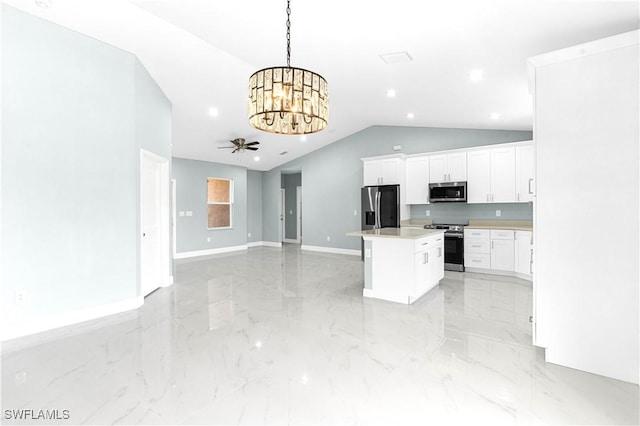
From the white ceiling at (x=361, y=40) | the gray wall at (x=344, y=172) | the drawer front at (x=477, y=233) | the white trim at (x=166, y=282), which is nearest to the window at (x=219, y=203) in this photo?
the gray wall at (x=344, y=172)

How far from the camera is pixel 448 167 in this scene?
6.13 metres

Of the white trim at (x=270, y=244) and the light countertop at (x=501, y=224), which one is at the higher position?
the light countertop at (x=501, y=224)

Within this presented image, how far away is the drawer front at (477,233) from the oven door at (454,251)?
4.0 inches

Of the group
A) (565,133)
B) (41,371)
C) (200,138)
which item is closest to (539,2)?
(565,133)

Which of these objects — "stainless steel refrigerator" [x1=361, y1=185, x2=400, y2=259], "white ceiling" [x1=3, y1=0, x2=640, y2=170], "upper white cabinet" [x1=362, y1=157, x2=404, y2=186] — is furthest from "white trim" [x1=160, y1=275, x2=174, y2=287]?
"upper white cabinet" [x1=362, y1=157, x2=404, y2=186]

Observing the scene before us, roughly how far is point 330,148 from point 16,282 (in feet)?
22.2

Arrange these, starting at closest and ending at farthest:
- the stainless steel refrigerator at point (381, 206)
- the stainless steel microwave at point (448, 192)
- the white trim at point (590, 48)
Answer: the white trim at point (590, 48) → the stainless steel microwave at point (448, 192) → the stainless steel refrigerator at point (381, 206)

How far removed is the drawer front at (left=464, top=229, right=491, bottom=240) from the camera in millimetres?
5562

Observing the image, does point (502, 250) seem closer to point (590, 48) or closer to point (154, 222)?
point (590, 48)

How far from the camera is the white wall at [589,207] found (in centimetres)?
210

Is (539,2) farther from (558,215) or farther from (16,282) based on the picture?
(16,282)

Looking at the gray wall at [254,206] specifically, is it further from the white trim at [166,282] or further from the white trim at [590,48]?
the white trim at [590,48]

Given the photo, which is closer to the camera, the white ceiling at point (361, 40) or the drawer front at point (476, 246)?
the white ceiling at point (361, 40)

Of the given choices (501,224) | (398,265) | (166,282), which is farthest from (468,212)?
(166,282)
